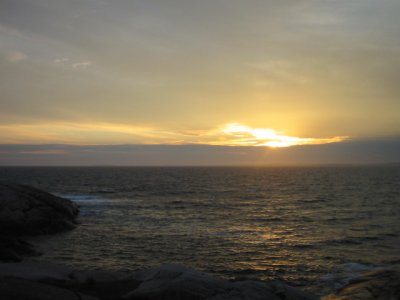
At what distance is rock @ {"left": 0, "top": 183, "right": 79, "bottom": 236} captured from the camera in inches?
1247

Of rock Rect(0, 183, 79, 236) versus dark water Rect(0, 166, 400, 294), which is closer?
dark water Rect(0, 166, 400, 294)

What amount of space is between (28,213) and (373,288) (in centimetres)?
2794

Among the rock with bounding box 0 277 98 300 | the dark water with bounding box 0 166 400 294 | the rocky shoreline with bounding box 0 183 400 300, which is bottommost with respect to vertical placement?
the dark water with bounding box 0 166 400 294

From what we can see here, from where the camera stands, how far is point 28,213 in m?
33.3

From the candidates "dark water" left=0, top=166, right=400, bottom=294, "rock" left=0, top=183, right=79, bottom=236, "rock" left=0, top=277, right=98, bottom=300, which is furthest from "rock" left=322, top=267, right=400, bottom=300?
"rock" left=0, top=183, right=79, bottom=236

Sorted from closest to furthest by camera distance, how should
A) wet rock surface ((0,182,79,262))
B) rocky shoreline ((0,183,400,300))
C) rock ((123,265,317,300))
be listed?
rocky shoreline ((0,183,400,300)) < rock ((123,265,317,300)) < wet rock surface ((0,182,79,262))

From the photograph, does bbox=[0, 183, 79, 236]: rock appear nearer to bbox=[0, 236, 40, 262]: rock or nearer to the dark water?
the dark water

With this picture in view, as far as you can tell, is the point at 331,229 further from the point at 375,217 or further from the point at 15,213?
the point at 15,213

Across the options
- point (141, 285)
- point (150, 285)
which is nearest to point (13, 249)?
point (141, 285)

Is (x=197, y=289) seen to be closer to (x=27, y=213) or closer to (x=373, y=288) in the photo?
(x=373, y=288)

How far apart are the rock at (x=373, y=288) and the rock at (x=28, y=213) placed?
2458 cm

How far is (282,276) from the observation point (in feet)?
69.9

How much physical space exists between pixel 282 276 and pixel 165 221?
21.3 m

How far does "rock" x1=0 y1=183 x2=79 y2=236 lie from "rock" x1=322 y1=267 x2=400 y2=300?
→ 24.6 meters
